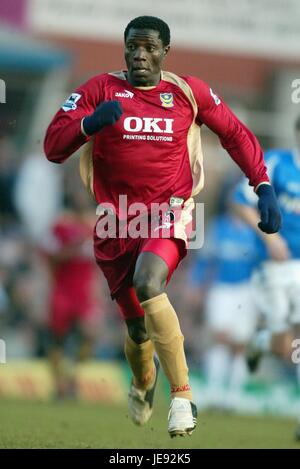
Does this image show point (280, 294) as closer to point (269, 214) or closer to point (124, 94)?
point (269, 214)

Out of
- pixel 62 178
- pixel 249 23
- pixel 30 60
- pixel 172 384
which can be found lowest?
pixel 172 384

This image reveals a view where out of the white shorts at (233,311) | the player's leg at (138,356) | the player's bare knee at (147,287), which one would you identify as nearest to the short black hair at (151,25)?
the player's bare knee at (147,287)

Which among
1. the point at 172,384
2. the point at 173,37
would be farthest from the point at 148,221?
the point at 173,37

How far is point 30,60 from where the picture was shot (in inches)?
721

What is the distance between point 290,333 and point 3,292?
5.64 metres

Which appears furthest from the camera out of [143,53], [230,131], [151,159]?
[230,131]

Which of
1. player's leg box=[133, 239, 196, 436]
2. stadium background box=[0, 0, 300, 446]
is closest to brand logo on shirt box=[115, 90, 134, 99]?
player's leg box=[133, 239, 196, 436]

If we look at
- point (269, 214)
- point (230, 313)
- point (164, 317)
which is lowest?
point (164, 317)

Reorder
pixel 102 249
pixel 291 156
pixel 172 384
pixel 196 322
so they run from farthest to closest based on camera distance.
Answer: pixel 196 322, pixel 291 156, pixel 102 249, pixel 172 384

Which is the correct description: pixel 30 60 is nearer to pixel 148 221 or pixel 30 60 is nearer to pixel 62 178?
pixel 62 178

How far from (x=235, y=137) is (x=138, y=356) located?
67.5 inches

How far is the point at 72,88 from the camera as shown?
19.1 metres

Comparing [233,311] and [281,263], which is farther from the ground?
[233,311]

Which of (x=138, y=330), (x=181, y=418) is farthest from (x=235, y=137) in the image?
(x=181, y=418)
